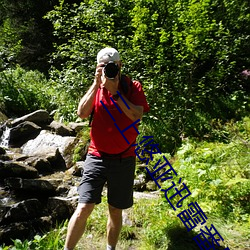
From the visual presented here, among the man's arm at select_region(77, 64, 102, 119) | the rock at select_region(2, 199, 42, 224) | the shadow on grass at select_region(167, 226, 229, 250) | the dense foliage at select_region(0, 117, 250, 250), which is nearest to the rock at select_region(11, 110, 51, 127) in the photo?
the rock at select_region(2, 199, 42, 224)

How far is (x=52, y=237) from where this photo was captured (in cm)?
355

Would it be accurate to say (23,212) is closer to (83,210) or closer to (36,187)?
(36,187)

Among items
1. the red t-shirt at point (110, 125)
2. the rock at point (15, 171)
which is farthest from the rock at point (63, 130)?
the red t-shirt at point (110, 125)

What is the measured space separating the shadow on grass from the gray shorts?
0.84 metres

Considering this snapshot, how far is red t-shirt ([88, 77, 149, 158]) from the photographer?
9.05 feet

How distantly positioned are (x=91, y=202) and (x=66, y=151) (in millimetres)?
5287

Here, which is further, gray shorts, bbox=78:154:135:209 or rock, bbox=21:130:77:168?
rock, bbox=21:130:77:168

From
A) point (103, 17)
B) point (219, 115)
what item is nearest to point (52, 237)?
point (103, 17)

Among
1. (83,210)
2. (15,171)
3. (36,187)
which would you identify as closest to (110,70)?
(83,210)

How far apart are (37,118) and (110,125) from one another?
306 inches

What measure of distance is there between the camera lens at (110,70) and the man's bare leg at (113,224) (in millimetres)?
1205

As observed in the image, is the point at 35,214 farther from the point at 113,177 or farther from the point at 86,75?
the point at 86,75

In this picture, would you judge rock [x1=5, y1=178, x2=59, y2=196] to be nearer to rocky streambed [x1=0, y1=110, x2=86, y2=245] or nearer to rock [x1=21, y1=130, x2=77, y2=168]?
rocky streambed [x1=0, y1=110, x2=86, y2=245]

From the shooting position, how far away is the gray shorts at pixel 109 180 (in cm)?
275
